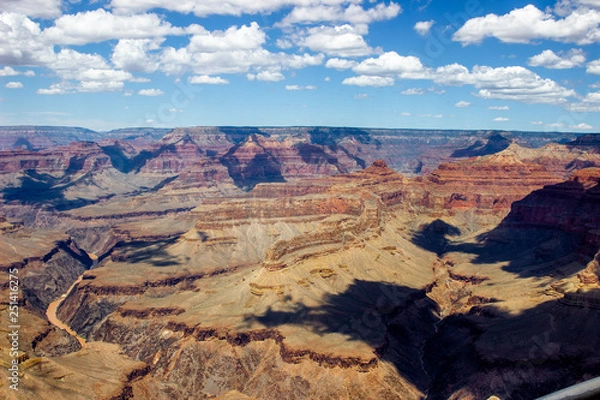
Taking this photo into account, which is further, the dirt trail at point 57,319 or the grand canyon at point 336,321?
the dirt trail at point 57,319

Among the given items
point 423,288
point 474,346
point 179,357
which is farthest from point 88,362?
point 423,288

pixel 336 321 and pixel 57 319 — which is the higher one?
pixel 336 321

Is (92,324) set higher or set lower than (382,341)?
lower

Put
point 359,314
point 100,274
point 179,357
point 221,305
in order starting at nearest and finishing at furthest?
point 179,357
point 359,314
point 221,305
point 100,274

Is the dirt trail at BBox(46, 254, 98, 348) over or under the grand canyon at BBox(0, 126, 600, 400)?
under

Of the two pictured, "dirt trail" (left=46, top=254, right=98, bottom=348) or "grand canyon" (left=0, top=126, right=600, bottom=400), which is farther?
"dirt trail" (left=46, top=254, right=98, bottom=348)

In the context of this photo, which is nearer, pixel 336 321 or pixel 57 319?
pixel 336 321

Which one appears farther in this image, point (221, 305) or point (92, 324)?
point (92, 324)

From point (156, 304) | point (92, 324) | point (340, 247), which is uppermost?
point (340, 247)

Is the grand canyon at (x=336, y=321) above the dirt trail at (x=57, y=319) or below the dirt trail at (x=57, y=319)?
above

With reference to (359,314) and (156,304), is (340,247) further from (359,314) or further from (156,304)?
(156,304)

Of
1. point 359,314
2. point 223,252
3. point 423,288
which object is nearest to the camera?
point 359,314
